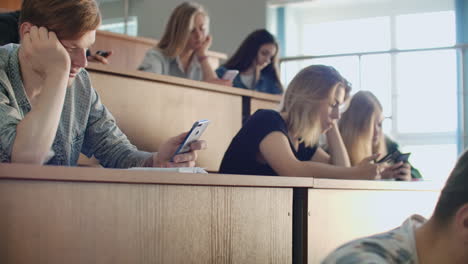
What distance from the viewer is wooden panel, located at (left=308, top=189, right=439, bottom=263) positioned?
1.82 metres

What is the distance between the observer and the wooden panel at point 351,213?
1824 millimetres

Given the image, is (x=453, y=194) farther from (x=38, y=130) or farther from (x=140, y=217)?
(x=38, y=130)

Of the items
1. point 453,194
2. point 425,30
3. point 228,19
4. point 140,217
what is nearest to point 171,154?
point 140,217

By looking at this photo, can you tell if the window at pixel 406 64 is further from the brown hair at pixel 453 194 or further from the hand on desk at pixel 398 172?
the brown hair at pixel 453 194

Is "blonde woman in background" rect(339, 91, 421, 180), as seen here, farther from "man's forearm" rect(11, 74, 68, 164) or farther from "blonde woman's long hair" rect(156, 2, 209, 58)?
"man's forearm" rect(11, 74, 68, 164)

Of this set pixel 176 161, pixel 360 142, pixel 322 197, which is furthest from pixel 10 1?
pixel 322 197

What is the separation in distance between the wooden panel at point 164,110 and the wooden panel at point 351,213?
37.9 inches

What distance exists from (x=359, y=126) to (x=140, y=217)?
7.22ft

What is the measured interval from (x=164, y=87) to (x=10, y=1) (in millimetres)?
2134

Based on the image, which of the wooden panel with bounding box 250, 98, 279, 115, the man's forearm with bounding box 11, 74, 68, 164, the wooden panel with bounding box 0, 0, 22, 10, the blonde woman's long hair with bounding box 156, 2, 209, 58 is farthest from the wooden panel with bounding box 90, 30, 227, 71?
the man's forearm with bounding box 11, 74, 68, 164

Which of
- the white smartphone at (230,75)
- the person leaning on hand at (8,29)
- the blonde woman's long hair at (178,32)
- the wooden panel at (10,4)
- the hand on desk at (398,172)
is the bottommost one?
the hand on desk at (398,172)

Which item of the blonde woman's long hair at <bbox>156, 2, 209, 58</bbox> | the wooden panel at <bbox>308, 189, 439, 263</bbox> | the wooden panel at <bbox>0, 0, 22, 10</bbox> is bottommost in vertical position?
the wooden panel at <bbox>308, 189, 439, 263</bbox>

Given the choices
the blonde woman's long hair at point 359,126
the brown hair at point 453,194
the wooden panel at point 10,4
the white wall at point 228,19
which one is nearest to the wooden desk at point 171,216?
the brown hair at point 453,194

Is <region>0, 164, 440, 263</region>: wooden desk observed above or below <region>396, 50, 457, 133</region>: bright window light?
below
